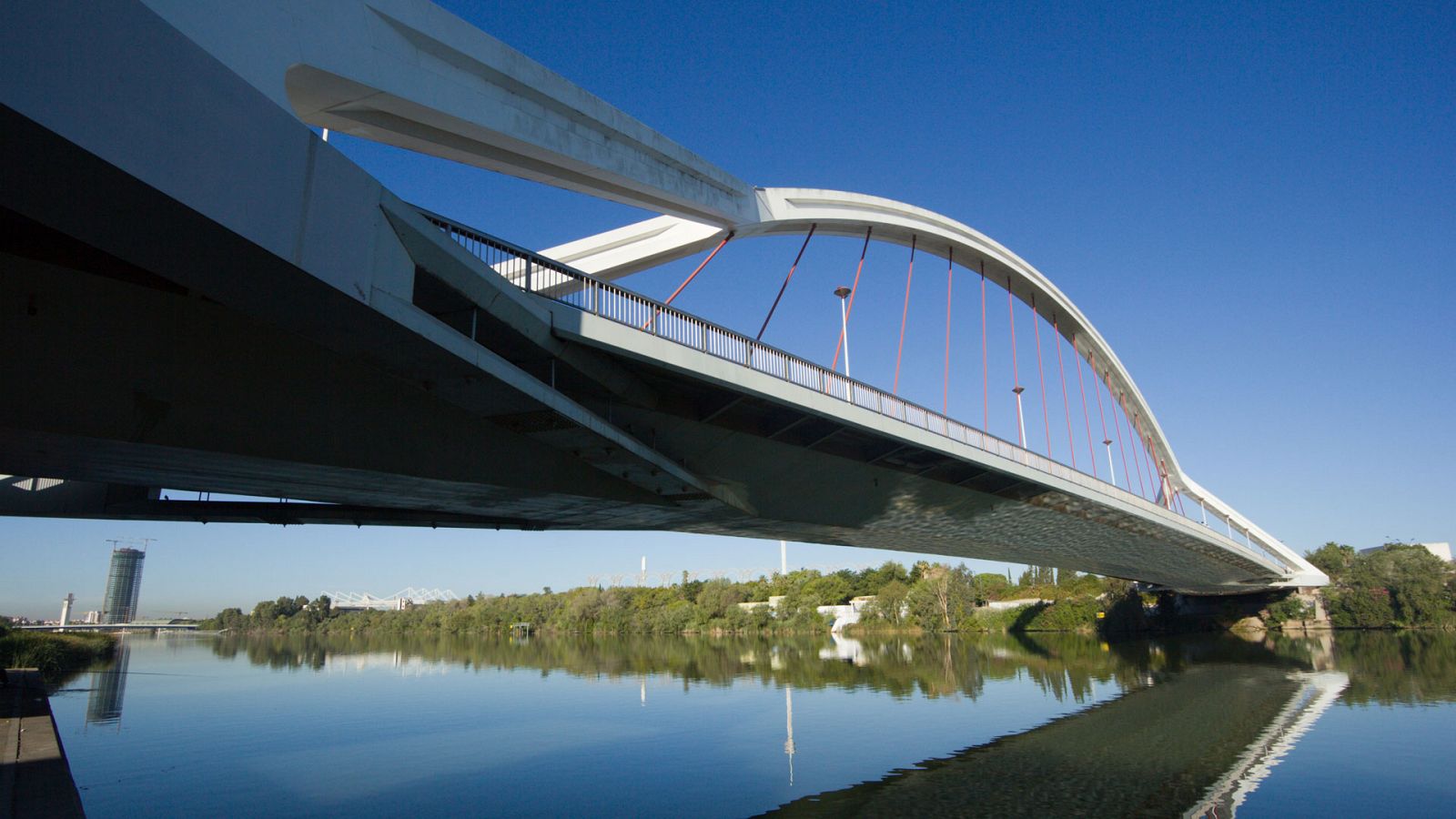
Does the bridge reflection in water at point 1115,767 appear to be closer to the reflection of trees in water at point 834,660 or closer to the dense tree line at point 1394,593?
A: the reflection of trees in water at point 834,660

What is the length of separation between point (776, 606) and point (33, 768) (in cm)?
6426

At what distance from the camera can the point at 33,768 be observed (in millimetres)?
10625

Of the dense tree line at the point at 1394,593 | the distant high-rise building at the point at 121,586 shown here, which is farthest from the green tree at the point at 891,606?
the distant high-rise building at the point at 121,586

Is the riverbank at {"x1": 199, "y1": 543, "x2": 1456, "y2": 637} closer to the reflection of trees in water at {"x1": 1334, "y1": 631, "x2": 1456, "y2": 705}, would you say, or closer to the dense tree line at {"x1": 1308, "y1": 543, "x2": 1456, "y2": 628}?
the dense tree line at {"x1": 1308, "y1": 543, "x2": 1456, "y2": 628}

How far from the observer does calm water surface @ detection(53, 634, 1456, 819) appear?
39.4 ft

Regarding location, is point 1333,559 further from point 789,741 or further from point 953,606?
point 789,741

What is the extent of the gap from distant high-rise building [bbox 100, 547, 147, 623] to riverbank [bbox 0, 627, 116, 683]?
136m

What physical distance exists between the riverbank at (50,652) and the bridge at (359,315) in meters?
24.3

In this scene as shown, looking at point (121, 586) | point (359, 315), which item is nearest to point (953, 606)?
point (359, 315)

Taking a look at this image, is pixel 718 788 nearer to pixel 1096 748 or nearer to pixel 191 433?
pixel 1096 748

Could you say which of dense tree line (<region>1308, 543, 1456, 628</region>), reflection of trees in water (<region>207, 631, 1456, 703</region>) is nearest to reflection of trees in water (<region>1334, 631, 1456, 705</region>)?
reflection of trees in water (<region>207, 631, 1456, 703</region>)

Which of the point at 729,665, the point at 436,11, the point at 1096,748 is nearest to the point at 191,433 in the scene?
the point at 436,11

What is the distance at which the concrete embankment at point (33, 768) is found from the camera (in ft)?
29.2

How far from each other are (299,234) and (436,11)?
393 cm
